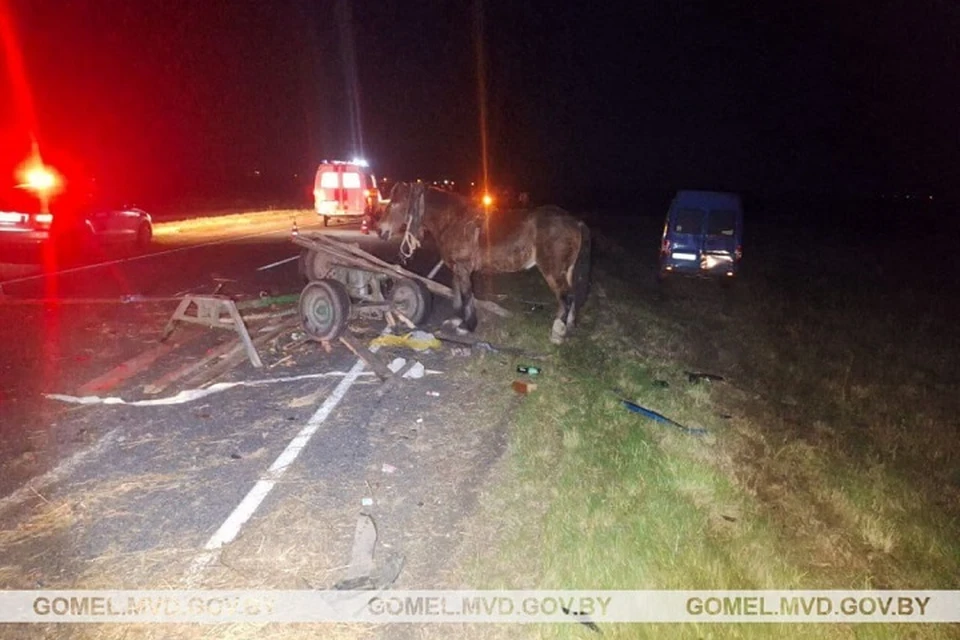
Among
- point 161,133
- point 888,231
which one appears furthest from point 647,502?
point 161,133

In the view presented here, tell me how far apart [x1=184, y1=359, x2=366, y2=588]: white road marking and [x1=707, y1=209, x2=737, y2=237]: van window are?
1104 cm

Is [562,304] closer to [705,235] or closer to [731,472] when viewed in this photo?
[731,472]

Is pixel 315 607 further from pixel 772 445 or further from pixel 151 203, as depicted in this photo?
pixel 151 203

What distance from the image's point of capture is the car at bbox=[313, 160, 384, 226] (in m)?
24.1

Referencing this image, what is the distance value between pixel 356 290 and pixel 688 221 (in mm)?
9199

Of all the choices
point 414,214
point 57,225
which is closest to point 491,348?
point 414,214

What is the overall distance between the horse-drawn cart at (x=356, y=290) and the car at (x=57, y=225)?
30.9 feet

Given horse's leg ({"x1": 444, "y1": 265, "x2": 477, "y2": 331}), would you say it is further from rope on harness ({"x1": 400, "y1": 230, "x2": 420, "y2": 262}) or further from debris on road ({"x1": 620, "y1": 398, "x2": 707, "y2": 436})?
debris on road ({"x1": 620, "y1": 398, "x2": 707, "y2": 436})

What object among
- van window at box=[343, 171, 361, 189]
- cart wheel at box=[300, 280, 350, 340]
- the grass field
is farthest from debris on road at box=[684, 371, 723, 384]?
van window at box=[343, 171, 361, 189]

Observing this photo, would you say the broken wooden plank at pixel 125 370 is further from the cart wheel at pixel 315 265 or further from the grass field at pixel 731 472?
the grass field at pixel 731 472

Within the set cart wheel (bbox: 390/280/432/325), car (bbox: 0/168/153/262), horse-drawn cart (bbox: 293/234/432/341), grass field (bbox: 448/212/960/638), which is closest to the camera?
grass field (bbox: 448/212/960/638)

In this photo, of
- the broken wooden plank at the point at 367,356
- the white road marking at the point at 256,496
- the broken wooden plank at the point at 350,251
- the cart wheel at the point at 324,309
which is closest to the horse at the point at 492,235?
the broken wooden plank at the point at 350,251

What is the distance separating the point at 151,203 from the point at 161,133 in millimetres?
23279

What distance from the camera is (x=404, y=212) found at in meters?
9.12
